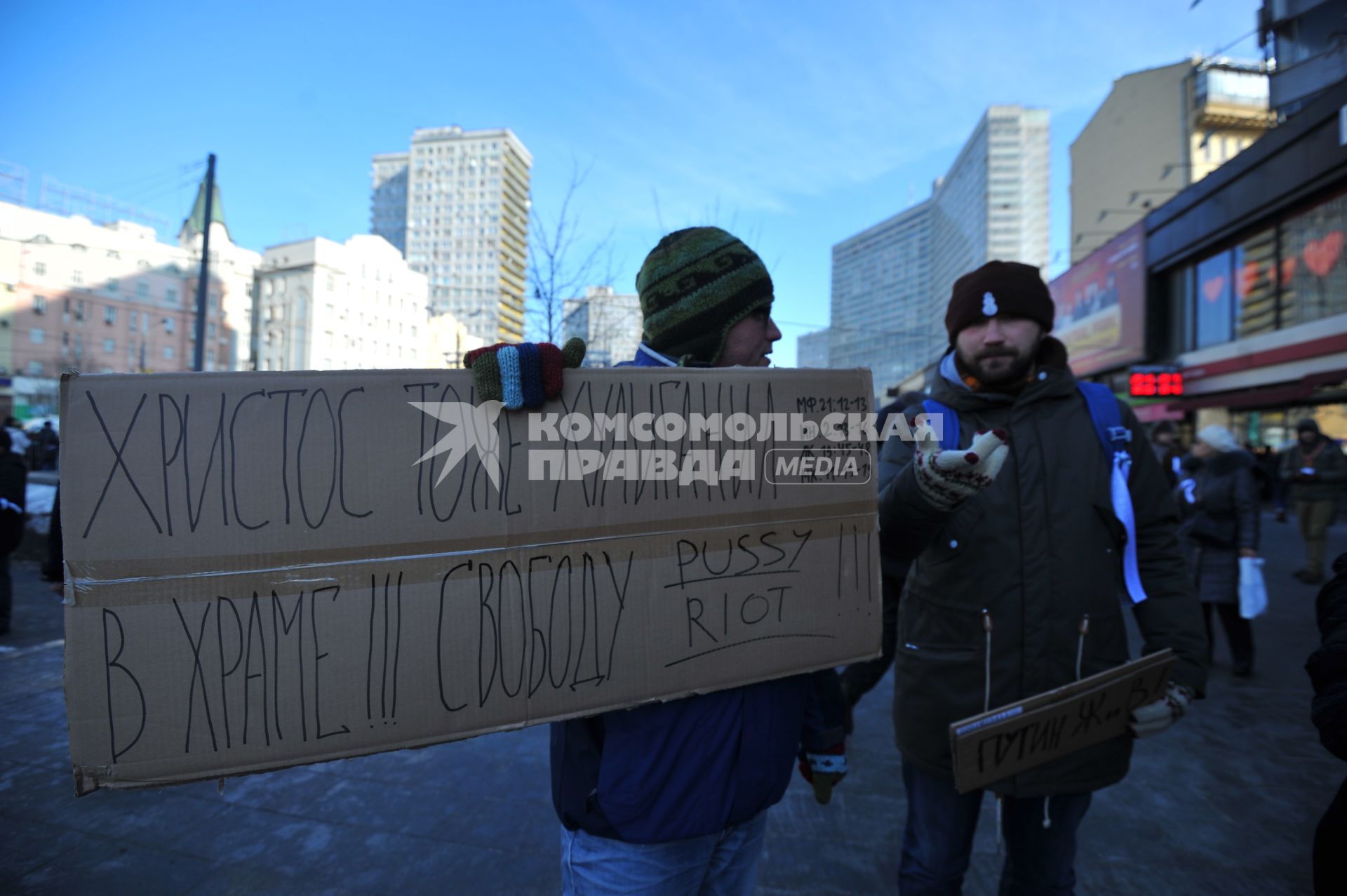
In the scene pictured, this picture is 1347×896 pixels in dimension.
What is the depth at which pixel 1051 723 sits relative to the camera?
1.62 meters

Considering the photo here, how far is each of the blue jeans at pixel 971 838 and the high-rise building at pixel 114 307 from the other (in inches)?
1608

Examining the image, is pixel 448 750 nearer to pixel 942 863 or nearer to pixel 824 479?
pixel 942 863

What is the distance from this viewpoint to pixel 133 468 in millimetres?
1000

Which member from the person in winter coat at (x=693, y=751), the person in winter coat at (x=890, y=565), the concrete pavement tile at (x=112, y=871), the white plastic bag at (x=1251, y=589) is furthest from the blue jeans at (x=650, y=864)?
the white plastic bag at (x=1251, y=589)

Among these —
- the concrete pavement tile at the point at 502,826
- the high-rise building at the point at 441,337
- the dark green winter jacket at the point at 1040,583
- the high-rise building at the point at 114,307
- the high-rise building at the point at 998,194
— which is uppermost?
the high-rise building at the point at 998,194

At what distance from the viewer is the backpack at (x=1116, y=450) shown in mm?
1800

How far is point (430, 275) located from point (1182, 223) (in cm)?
7475

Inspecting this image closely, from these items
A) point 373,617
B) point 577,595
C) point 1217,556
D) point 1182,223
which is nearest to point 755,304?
point 577,595

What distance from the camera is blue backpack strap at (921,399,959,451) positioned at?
1821 millimetres

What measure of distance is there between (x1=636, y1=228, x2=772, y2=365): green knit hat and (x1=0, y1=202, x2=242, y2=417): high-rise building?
40192mm

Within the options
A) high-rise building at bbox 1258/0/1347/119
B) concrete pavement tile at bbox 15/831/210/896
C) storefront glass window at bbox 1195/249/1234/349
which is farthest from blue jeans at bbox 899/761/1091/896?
storefront glass window at bbox 1195/249/1234/349

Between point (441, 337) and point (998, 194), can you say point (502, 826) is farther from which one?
point (998, 194)

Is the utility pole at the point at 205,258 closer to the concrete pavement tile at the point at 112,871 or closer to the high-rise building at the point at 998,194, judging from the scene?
the concrete pavement tile at the point at 112,871

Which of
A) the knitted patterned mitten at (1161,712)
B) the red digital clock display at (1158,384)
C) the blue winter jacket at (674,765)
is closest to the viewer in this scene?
the blue winter jacket at (674,765)
